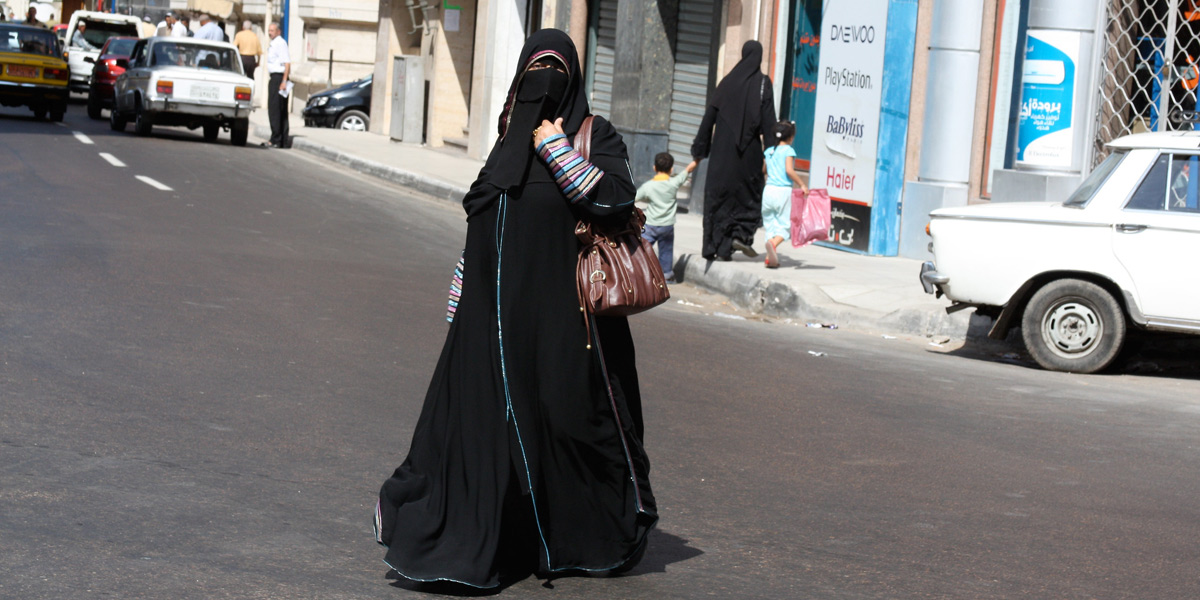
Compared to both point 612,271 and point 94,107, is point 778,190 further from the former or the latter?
point 94,107

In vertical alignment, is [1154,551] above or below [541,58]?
below

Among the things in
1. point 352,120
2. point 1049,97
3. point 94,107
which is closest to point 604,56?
point 1049,97

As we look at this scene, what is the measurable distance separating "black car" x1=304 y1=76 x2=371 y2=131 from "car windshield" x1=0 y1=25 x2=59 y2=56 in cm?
628

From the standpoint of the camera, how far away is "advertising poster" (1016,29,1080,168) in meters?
12.2

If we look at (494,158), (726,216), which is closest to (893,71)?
(726,216)

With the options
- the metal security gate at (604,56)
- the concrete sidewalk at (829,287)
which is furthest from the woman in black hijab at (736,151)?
the metal security gate at (604,56)

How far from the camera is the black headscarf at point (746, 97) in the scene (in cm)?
1197

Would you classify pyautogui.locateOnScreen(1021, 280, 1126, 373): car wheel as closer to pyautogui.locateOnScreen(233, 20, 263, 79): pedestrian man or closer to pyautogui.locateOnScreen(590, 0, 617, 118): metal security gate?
pyautogui.locateOnScreen(590, 0, 617, 118): metal security gate

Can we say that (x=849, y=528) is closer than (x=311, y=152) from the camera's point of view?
Yes

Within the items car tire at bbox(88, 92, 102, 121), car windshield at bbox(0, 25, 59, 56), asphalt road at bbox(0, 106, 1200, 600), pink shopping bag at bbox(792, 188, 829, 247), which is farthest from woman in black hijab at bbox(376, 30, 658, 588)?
car tire at bbox(88, 92, 102, 121)

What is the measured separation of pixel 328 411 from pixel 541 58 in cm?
275

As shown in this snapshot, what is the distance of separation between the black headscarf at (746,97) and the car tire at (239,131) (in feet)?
44.2

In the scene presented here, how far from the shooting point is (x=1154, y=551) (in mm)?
5113

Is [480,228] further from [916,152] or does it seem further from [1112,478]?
[916,152]
